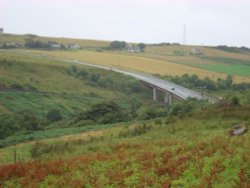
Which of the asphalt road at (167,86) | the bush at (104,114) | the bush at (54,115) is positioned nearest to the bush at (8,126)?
the bush at (104,114)

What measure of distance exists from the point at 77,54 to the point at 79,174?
150 meters

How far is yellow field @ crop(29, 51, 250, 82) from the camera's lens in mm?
132125

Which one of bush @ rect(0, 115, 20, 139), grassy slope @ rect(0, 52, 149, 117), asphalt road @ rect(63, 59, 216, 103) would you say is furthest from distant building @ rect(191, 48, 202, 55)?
bush @ rect(0, 115, 20, 139)

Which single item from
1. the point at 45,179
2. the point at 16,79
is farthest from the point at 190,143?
the point at 16,79

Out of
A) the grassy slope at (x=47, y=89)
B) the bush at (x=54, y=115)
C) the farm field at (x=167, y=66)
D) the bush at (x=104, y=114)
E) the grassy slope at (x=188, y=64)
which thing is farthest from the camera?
the grassy slope at (x=188, y=64)

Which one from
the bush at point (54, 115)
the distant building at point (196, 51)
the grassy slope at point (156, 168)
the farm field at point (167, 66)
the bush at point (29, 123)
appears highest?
the grassy slope at point (156, 168)

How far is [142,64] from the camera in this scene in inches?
5915

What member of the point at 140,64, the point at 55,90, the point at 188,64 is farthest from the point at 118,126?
the point at 188,64

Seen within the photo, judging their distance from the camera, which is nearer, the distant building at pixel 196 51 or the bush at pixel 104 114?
the bush at pixel 104 114

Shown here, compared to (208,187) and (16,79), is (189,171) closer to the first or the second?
(208,187)

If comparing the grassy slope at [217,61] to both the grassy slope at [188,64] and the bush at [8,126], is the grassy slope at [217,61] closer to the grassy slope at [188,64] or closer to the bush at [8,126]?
the grassy slope at [188,64]

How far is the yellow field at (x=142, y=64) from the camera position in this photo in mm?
132125

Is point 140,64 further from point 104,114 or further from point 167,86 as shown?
point 104,114

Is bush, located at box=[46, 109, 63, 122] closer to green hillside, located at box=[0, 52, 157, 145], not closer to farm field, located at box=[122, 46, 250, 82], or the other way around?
green hillside, located at box=[0, 52, 157, 145]
